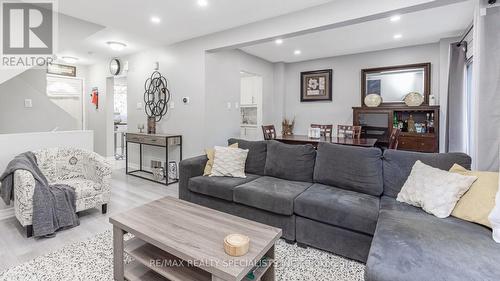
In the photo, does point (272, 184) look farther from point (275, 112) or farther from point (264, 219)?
point (275, 112)

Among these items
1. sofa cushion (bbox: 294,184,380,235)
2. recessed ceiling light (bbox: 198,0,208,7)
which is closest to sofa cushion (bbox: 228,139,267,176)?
sofa cushion (bbox: 294,184,380,235)

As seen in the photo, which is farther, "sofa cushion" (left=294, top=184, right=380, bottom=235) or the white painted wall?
the white painted wall

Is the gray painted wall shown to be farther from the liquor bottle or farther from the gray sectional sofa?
the liquor bottle

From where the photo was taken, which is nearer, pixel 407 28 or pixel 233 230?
pixel 233 230

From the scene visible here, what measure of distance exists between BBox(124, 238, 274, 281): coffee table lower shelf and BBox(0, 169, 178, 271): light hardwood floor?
1.02 metres

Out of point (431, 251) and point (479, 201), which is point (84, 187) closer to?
point (431, 251)

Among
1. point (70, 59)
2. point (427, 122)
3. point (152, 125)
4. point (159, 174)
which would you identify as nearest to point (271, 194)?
point (159, 174)

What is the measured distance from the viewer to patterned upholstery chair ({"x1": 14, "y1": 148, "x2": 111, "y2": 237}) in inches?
110

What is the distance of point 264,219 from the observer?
2461 mm

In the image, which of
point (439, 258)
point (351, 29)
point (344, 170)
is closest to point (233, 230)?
point (439, 258)

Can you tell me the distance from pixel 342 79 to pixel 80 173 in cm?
517

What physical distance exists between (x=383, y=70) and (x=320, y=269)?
14.7ft

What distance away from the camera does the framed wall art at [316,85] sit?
5742 millimetres

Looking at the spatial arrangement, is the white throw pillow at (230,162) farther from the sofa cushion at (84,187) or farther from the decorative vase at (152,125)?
the decorative vase at (152,125)
